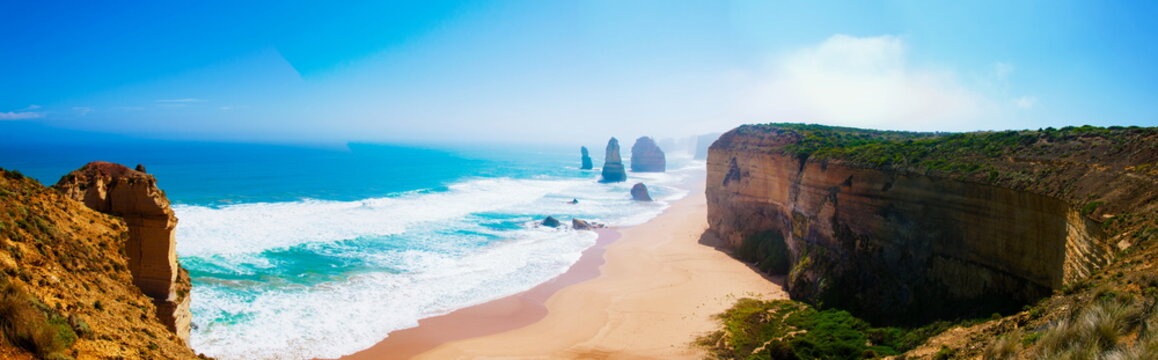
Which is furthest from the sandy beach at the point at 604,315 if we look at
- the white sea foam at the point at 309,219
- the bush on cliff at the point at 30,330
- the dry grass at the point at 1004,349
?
the white sea foam at the point at 309,219

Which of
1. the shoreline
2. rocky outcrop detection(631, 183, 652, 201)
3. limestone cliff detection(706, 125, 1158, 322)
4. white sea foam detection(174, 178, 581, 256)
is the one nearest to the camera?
limestone cliff detection(706, 125, 1158, 322)

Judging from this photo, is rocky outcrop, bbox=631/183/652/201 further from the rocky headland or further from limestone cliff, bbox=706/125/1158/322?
limestone cliff, bbox=706/125/1158/322

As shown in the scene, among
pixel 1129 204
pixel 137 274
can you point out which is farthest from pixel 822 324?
pixel 137 274

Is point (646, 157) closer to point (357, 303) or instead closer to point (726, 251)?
point (726, 251)

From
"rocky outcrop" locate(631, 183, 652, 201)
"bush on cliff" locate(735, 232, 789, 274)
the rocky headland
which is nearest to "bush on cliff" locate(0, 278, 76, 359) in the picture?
the rocky headland

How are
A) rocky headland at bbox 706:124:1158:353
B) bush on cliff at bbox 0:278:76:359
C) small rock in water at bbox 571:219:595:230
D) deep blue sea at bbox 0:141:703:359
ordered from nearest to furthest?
bush on cliff at bbox 0:278:76:359, rocky headland at bbox 706:124:1158:353, deep blue sea at bbox 0:141:703:359, small rock in water at bbox 571:219:595:230

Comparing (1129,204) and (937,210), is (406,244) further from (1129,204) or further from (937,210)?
(1129,204)
